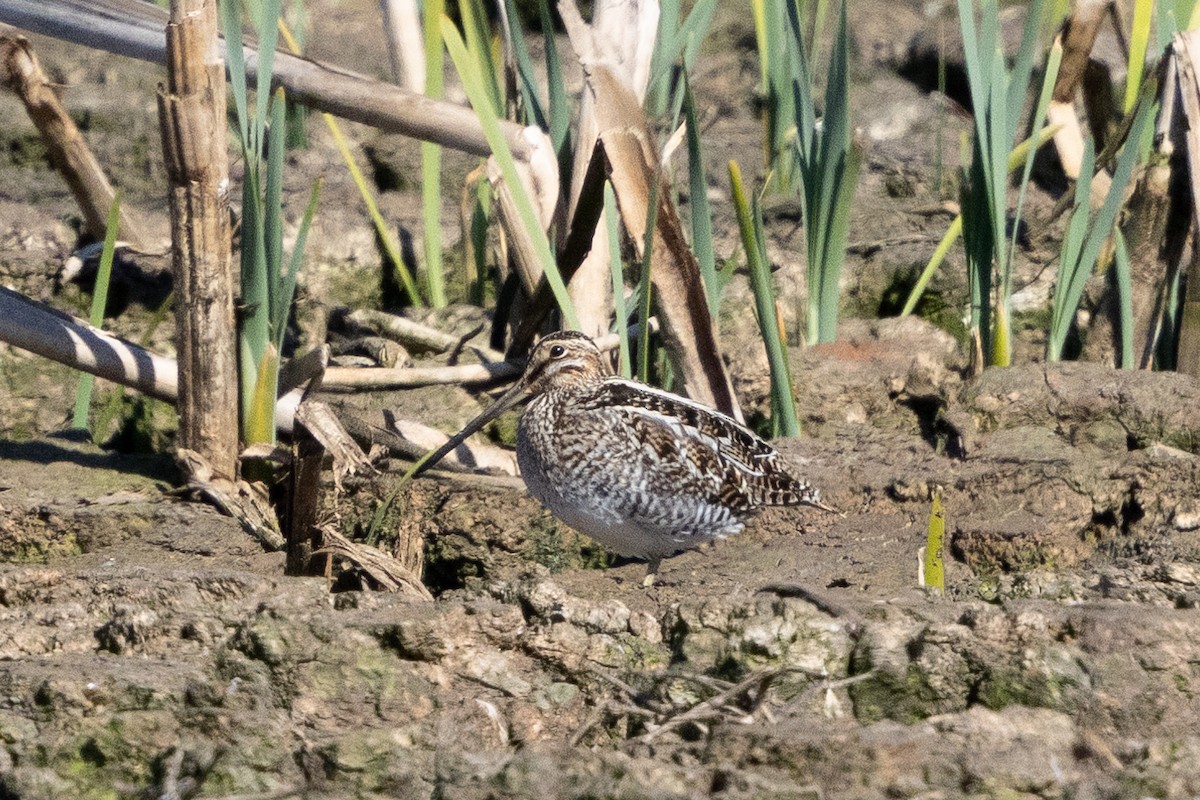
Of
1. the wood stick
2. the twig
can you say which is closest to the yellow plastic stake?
the twig

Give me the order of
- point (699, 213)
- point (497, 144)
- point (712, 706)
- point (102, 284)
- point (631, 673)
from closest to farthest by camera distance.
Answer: point (712, 706)
point (631, 673)
point (497, 144)
point (699, 213)
point (102, 284)

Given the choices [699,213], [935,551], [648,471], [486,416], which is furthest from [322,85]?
[935,551]

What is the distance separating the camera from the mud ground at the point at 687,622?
2.78 metres

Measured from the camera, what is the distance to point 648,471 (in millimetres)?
4480

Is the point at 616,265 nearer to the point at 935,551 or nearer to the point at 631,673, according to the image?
the point at 935,551

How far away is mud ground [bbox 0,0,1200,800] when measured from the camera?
2.78m

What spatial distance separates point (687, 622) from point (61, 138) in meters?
3.26

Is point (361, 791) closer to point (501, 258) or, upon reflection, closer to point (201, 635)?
point (201, 635)

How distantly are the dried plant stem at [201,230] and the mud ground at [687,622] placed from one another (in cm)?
29

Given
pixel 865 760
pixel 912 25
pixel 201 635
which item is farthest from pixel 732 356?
pixel 912 25

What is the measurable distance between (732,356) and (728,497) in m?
1.06

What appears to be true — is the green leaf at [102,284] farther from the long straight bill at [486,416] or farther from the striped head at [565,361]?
the striped head at [565,361]

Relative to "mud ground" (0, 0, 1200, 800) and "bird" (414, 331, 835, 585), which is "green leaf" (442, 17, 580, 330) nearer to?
"bird" (414, 331, 835, 585)

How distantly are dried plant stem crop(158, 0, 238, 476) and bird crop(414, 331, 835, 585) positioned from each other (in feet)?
2.02
